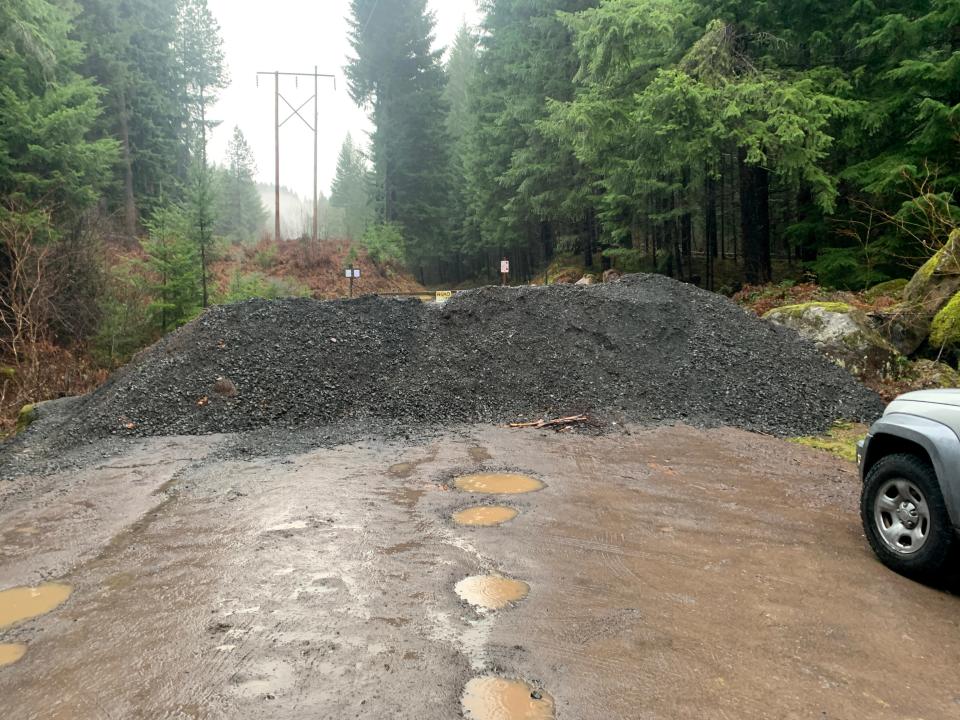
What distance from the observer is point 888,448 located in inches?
158

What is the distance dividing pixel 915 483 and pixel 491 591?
106 inches

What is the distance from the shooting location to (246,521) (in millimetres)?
4789

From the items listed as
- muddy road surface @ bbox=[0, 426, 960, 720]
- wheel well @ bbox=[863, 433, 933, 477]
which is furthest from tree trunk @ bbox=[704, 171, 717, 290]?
wheel well @ bbox=[863, 433, 933, 477]

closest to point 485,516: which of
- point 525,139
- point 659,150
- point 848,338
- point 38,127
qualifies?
point 848,338

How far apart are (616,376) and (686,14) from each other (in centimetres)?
1153

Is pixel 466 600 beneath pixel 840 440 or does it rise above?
beneath

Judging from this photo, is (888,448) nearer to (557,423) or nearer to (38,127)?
(557,423)

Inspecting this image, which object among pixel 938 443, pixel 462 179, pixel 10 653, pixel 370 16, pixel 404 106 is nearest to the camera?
pixel 10 653

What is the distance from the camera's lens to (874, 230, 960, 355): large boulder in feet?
31.4

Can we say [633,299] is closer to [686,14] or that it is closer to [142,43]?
[686,14]

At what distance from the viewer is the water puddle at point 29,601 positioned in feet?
11.1

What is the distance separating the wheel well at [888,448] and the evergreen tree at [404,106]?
32633 millimetres

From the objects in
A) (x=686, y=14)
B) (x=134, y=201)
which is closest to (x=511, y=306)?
(x=686, y=14)

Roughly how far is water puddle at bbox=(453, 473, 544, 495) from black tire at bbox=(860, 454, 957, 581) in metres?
2.72
